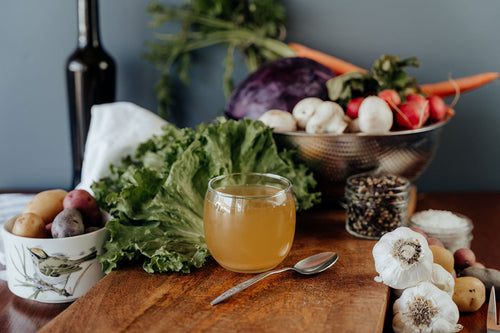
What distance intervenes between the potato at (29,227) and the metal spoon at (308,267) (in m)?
0.35

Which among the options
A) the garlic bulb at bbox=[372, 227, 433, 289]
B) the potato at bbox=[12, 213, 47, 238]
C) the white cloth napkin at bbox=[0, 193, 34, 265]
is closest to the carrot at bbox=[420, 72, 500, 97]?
the garlic bulb at bbox=[372, 227, 433, 289]

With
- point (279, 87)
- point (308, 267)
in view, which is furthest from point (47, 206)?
point (279, 87)

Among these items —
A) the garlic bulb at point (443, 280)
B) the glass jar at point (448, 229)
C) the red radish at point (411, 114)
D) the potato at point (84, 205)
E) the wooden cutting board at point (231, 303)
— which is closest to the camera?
the wooden cutting board at point (231, 303)

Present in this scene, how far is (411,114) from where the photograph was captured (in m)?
1.14

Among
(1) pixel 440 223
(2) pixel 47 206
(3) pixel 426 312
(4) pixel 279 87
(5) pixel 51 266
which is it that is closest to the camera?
(3) pixel 426 312

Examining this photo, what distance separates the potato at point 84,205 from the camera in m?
0.93

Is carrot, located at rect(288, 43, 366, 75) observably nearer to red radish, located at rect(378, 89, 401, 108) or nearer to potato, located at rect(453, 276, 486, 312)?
red radish, located at rect(378, 89, 401, 108)

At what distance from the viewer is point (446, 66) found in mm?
1583

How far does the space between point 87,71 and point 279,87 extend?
60 centimetres

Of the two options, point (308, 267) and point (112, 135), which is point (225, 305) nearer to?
point (308, 267)

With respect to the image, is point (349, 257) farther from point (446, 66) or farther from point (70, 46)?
point (70, 46)

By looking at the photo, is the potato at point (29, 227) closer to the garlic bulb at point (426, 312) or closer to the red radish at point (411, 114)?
the garlic bulb at point (426, 312)

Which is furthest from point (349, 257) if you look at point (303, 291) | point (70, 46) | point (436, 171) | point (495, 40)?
point (70, 46)

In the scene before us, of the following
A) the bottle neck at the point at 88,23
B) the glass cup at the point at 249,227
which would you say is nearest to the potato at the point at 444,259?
the glass cup at the point at 249,227
